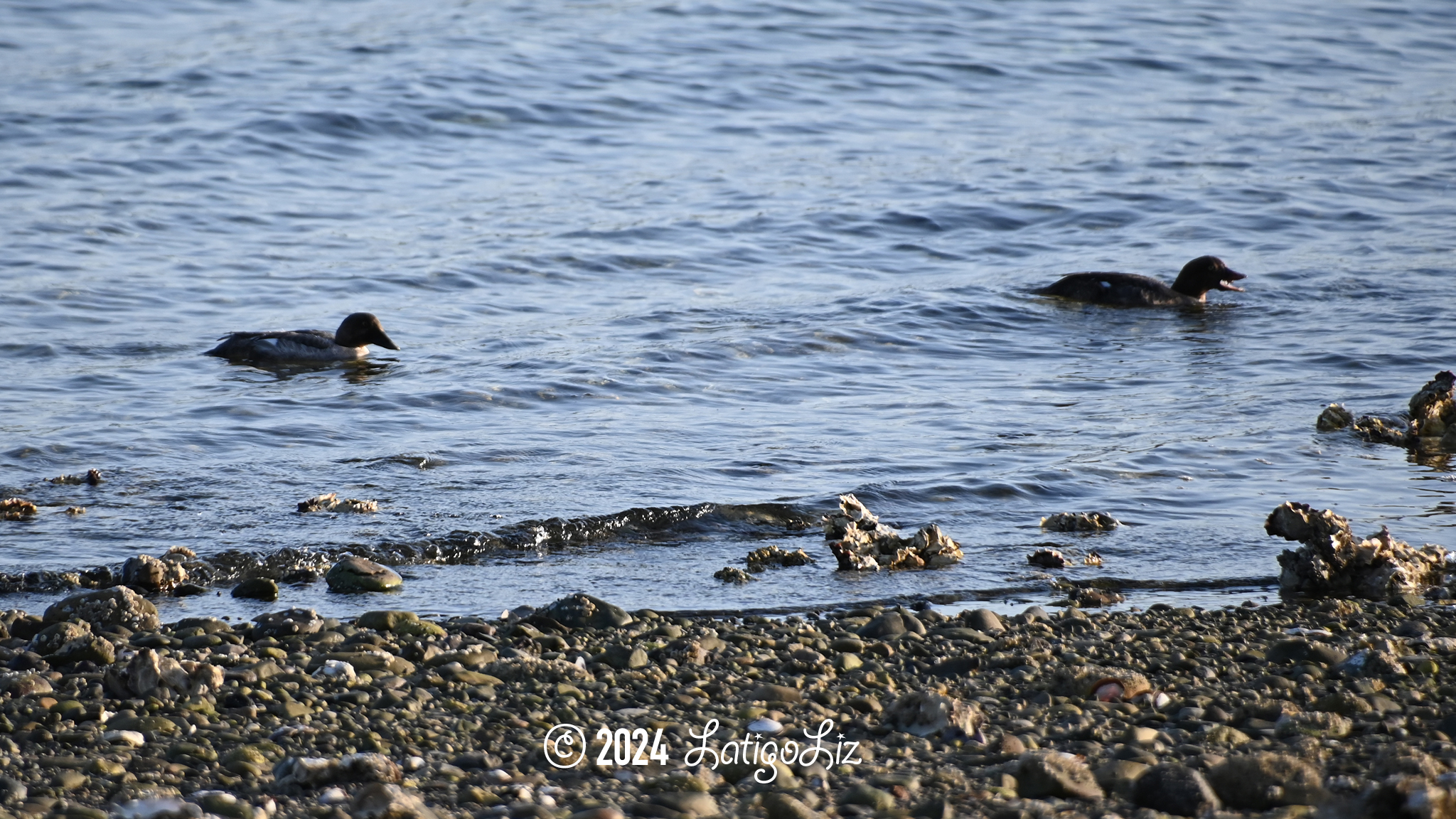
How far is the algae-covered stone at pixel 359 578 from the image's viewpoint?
5602mm

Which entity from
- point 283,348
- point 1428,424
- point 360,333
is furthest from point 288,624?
point 1428,424

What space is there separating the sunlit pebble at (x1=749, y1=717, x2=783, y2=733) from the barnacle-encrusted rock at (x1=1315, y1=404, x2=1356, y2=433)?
16.3ft

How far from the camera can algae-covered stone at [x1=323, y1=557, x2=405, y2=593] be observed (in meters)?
5.60

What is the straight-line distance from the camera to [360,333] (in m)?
10.0

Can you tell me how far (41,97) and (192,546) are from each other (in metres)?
12.6

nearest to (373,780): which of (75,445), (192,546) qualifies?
(192,546)

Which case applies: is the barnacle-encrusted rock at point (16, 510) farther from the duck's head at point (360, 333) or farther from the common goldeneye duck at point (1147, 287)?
the common goldeneye duck at point (1147, 287)

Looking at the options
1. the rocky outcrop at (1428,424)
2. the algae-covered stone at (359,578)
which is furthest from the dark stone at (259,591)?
the rocky outcrop at (1428,424)

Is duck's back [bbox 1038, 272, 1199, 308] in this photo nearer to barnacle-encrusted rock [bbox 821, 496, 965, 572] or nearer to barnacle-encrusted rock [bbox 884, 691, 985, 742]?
barnacle-encrusted rock [bbox 821, 496, 965, 572]

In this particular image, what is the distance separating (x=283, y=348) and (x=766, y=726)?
657 centimetres

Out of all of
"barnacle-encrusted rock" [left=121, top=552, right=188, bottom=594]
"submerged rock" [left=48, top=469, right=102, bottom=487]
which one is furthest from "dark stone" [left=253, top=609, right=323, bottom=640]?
"submerged rock" [left=48, top=469, right=102, bottom=487]

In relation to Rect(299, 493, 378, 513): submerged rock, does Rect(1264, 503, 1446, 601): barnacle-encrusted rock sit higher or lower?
higher

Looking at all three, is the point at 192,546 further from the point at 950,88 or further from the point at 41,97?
the point at 950,88

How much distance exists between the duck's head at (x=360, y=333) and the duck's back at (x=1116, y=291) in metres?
5.05
